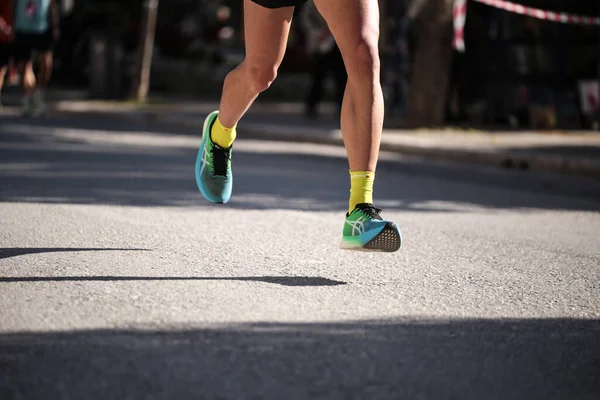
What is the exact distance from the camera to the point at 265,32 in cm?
541

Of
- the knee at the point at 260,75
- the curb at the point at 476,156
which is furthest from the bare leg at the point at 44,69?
the knee at the point at 260,75

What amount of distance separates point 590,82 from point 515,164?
173 inches

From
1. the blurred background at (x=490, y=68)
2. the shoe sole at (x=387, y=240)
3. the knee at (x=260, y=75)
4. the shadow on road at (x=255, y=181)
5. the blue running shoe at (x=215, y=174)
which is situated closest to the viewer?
the shoe sole at (x=387, y=240)

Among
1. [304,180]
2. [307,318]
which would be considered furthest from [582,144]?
[307,318]

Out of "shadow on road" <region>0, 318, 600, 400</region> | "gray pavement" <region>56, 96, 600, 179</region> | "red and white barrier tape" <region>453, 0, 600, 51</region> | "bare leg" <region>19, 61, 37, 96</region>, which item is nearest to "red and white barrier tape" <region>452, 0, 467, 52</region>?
"red and white barrier tape" <region>453, 0, 600, 51</region>

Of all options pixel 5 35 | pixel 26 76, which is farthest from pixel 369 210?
pixel 5 35

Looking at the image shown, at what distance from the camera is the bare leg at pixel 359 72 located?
5.07 meters

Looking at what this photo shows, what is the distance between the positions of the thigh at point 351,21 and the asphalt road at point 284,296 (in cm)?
98

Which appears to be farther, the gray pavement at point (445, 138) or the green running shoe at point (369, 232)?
the gray pavement at point (445, 138)

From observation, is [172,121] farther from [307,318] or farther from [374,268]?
[307,318]

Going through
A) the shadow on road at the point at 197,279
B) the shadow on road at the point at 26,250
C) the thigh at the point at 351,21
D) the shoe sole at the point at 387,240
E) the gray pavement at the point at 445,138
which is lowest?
the gray pavement at the point at 445,138

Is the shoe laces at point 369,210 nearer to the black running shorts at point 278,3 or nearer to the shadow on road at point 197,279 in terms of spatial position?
the shadow on road at point 197,279

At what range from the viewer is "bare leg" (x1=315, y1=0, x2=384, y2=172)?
16.6ft

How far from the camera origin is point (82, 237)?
19.1 feet
